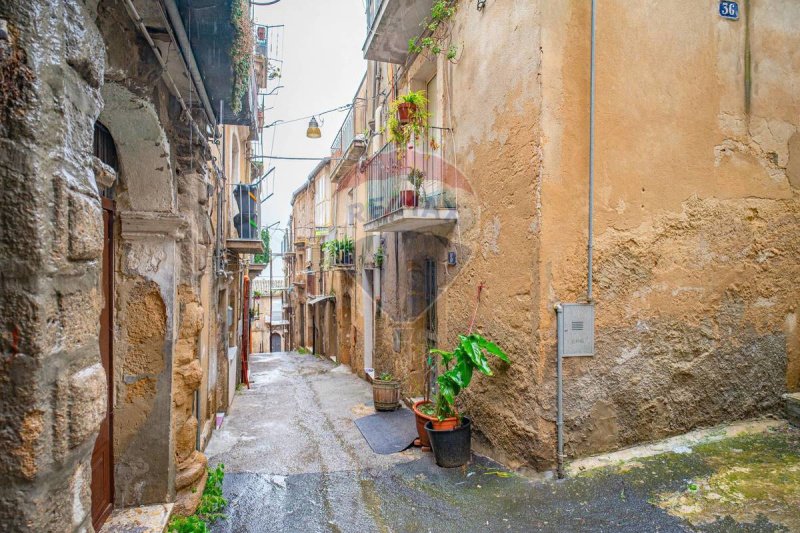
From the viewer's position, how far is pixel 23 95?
1329 millimetres

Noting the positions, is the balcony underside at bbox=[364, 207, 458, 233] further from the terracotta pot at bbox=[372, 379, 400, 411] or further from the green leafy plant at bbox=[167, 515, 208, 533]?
the green leafy plant at bbox=[167, 515, 208, 533]

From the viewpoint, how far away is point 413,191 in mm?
6258

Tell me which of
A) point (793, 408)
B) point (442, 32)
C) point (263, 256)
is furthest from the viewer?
point (263, 256)

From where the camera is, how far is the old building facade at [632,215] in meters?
4.55

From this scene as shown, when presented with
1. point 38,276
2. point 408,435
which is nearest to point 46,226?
point 38,276

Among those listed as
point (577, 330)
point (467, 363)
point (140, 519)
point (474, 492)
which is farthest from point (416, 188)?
point (140, 519)

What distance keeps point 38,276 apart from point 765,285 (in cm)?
622

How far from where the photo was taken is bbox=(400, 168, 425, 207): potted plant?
6.23 m

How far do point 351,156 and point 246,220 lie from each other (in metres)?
4.37

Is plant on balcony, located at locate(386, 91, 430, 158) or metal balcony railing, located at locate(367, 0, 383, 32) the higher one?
metal balcony railing, located at locate(367, 0, 383, 32)

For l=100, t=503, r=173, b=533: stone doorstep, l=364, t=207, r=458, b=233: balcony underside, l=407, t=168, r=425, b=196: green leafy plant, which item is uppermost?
l=407, t=168, r=425, b=196: green leafy plant

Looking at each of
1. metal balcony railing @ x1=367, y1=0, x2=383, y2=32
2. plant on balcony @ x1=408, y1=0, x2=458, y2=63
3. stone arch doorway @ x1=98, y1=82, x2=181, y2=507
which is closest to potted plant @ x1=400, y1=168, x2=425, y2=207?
plant on balcony @ x1=408, y1=0, x2=458, y2=63

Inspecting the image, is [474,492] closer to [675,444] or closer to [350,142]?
[675,444]

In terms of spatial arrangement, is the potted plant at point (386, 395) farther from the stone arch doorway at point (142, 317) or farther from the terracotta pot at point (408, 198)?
the stone arch doorway at point (142, 317)
